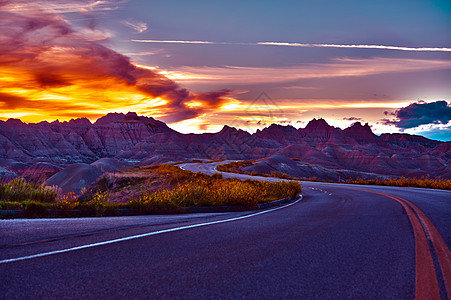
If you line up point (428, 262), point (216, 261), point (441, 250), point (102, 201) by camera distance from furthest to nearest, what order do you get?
1. point (102, 201)
2. point (441, 250)
3. point (428, 262)
4. point (216, 261)

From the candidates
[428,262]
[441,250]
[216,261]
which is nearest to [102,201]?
[216,261]

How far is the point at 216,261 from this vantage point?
577cm

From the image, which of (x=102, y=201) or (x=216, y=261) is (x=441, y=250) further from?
(x=102, y=201)

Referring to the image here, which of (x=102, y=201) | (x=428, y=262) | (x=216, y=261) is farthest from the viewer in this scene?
(x=102, y=201)

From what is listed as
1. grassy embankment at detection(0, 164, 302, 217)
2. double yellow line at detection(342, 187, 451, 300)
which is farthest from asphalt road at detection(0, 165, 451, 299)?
grassy embankment at detection(0, 164, 302, 217)

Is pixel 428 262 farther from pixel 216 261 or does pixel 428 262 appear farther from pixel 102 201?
pixel 102 201

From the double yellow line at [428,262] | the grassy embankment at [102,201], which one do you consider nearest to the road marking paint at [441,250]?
the double yellow line at [428,262]

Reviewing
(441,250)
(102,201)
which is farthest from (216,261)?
(102,201)

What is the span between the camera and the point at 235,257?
605cm

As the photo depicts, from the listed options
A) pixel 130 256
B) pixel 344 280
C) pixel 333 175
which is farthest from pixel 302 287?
pixel 333 175

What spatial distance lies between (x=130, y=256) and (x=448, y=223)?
8.79 metres

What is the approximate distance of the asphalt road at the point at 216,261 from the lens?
4477 millimetres

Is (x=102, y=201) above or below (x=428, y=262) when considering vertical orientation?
above

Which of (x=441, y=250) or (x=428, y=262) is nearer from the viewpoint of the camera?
(x=428, y=262)
